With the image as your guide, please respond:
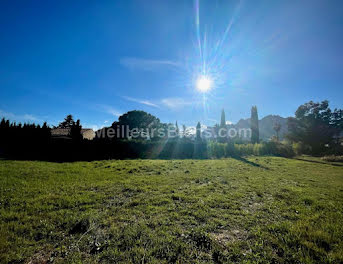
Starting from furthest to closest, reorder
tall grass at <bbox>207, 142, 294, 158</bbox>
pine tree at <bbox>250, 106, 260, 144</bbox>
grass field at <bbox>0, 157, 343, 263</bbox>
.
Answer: pine tree at <bbox>250, 106, 260, 144</bbox> → tall grass at <bbox>207, 142, 294, 158</bbox> → grass field at <bbox>0, 157, 343, 263</bbox>

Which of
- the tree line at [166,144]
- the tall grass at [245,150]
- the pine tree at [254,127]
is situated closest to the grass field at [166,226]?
the tree line at [166,144]

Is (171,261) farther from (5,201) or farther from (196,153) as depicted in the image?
(196,153)

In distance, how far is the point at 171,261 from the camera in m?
2.03

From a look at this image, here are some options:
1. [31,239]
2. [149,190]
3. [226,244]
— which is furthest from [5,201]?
[226,244]

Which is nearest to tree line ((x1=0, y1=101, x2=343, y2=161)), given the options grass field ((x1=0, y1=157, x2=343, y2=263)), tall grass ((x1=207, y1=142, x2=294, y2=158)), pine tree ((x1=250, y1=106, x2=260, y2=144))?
tall grass ((x1=207, y1=142, x2=294, y2=158))

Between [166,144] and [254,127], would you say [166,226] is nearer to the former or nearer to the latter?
[166,144]

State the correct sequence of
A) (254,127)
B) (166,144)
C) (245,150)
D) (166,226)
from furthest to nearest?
(254,127) < (245,150) < (166,144) < (166,226)

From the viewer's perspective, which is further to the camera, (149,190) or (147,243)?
(149,190)

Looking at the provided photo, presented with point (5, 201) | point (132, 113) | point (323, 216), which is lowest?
point (323, 216)

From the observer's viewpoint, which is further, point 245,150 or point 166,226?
point 245,150

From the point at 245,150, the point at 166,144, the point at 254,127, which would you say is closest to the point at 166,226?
the point at 166,144

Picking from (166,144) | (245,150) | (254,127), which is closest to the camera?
(166,144)

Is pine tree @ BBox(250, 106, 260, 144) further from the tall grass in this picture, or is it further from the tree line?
the tall grass

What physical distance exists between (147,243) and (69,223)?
1.94 meters
